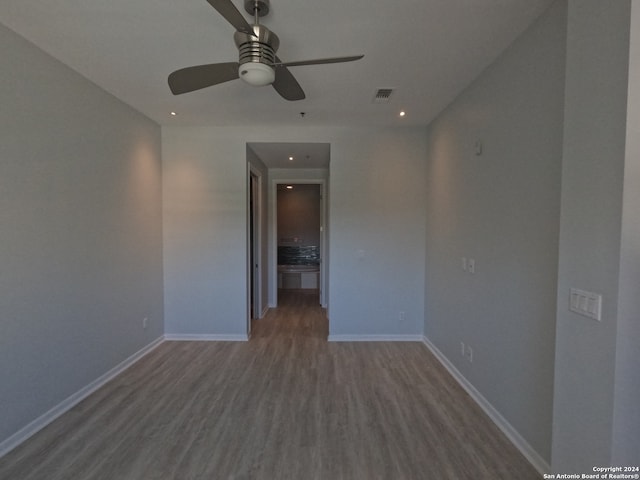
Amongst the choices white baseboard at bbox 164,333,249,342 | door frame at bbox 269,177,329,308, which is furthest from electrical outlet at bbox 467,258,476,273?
door frame at bbox 269,177,329,308

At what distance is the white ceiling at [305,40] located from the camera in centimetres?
173

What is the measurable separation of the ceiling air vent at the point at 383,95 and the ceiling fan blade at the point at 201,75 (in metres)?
1.45

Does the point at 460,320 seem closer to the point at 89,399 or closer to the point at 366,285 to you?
the point at 366,285

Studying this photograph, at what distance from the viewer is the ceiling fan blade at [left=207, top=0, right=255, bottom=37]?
Answer: 1309 millimetres

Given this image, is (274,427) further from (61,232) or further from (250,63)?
(250,63)

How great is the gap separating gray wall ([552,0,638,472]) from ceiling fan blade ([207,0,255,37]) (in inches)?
59.7

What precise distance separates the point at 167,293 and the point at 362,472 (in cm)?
303

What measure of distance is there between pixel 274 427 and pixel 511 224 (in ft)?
7.06

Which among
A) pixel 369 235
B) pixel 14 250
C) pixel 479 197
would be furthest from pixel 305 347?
pixel 14 250

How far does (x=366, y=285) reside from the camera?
12.3 feet

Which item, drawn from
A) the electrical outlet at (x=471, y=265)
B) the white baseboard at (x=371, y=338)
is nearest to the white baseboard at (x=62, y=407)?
the white baseboard at (x=371, y=338)

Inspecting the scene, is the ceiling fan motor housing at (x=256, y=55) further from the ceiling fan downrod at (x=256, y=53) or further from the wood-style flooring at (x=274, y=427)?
the wood-style flooring at (x=274, y=427)

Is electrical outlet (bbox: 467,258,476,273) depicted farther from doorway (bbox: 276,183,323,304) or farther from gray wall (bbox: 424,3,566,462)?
doorway (bbox: 276,183,323,304)

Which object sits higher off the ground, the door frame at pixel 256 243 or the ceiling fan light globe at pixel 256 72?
the ceiling fan light globe at pixel 256 72
